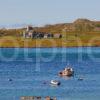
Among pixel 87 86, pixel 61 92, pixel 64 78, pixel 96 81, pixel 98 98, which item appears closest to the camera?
pixel 98 98

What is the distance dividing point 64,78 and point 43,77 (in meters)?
2.94

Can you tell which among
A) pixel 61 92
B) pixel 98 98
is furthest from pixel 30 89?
pixel 98 98

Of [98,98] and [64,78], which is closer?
[98,98]

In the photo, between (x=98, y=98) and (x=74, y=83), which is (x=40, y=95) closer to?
(x=98, y=98)

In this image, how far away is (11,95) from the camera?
6019 centimetres

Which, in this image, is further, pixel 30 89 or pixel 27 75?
pixel 27 75

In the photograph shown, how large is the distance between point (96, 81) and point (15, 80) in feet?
31.7

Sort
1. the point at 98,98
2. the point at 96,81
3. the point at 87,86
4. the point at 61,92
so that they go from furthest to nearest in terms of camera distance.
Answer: the point at 96,81
the point at 87,86
the point at 61,92
the point at 98,98

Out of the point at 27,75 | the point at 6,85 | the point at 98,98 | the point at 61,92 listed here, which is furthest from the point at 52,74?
the point at 98,98

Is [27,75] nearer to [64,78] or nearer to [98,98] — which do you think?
[64,78]

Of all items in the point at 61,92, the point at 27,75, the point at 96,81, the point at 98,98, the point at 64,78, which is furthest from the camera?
the point at 27,75

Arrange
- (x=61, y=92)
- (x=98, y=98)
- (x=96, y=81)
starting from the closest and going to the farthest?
(x=98, y=98)
(x=61, y=92)
(x=96, y=81)

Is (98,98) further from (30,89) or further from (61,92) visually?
(30,89)

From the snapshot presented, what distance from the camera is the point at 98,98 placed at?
57312 mm
